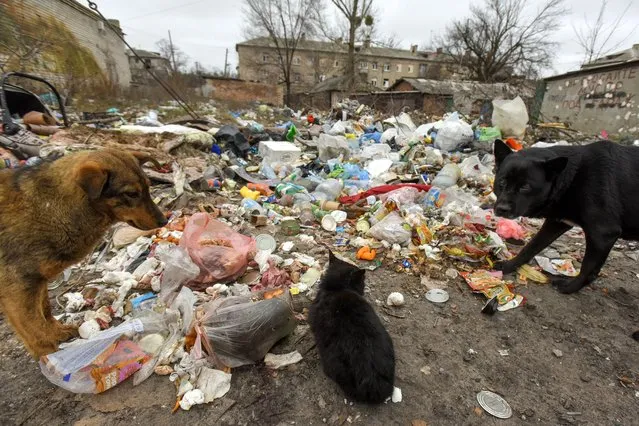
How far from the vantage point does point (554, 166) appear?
234cm

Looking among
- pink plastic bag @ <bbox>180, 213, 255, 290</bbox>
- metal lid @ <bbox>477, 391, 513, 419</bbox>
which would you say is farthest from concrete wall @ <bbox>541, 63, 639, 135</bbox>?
pink plastic bag @ <bbox>180, 213, 255, 290</bbox>

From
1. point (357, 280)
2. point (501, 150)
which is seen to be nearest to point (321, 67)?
point (501, 150)

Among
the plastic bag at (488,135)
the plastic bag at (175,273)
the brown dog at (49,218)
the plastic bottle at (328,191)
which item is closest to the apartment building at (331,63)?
the plastic bag at (488,135)

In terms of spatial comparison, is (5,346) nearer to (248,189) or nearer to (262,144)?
(248,189)

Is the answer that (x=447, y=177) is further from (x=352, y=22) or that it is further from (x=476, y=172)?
(x=352, y=22)

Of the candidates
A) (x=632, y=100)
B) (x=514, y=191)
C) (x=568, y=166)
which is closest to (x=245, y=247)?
(x=514, y=191)

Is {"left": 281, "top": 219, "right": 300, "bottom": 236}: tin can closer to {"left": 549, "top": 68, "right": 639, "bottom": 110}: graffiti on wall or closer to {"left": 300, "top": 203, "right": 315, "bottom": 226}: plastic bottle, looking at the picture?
{"left": 300, "top": 203, "right": 315, "bottom": 226}: plastic bottle

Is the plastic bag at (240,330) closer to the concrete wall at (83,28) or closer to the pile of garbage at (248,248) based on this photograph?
the pile of garbage at (248,248)

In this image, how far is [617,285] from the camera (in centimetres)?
291

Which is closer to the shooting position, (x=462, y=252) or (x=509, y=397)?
→ (x=509, y=397)

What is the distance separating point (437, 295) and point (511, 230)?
1.73 metres

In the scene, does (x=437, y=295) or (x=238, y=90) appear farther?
(x=238, y=90)

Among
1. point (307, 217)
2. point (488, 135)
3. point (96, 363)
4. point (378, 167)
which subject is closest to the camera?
point (96, 363)

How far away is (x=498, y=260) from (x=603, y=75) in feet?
39.2
